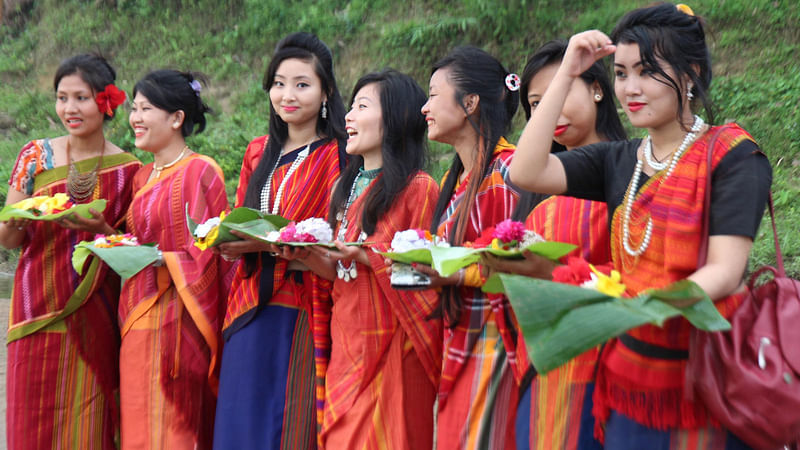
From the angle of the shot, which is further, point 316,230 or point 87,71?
point 87,71

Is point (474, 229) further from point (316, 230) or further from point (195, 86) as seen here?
point (195, 86)

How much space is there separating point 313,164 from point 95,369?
1.53m

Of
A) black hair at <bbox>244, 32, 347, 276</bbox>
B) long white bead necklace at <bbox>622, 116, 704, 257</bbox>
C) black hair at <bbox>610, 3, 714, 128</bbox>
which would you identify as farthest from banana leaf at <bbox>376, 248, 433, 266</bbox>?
black hair at <bbox>244, 32, 347, 276</bbox>

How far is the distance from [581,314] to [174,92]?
2839 millimetres

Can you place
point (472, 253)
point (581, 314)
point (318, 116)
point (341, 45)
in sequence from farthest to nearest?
point (341, 45)
point (318, 116)
point (472, 253)
point (581, 314)

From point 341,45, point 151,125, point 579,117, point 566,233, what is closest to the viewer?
point 566,233

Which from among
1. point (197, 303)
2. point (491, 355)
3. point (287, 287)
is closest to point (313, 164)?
point (287, 287)

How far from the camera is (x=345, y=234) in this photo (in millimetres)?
3496

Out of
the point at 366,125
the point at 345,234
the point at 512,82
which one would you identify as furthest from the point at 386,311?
the point at 512,82

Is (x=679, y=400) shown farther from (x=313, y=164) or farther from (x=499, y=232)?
(x=313, y=164)

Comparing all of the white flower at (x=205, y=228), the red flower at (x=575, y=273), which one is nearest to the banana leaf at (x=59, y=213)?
the white flower at (x=205, y=228)

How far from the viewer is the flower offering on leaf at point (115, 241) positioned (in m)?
3.73

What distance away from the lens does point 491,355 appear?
9.63 ft

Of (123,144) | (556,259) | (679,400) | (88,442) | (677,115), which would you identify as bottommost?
(88,442)
